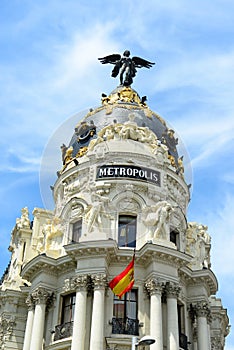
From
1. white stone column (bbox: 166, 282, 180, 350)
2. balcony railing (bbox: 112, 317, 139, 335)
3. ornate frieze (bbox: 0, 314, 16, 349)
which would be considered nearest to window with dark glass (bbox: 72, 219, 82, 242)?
balcony railing (bbox: 112, 317, 139, 335)

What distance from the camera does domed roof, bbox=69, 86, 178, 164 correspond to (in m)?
38.7

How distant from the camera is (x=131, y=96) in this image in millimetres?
42625

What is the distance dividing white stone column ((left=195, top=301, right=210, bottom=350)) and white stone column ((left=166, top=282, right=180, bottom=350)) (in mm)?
2821

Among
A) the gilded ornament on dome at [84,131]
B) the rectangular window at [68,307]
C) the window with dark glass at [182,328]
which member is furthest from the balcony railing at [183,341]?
the gilded ornament on dome at [84,131]

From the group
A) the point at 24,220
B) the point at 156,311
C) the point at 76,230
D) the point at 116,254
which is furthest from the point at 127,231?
the point at 24,220

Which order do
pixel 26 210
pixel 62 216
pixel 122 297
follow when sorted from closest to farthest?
1. pixel 122 297
2. pixel 62 216
3. pixel 26 210

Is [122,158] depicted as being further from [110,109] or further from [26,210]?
[26,210]

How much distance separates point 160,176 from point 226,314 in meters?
14.7

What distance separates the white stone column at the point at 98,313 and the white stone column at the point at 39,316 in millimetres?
3770

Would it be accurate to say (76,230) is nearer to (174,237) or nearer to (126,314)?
(174,237)

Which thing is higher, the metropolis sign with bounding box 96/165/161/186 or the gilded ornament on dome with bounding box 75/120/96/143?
the gilded ornament on dome with bounding box 75/120/96/143

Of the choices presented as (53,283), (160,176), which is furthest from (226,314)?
(53,283)

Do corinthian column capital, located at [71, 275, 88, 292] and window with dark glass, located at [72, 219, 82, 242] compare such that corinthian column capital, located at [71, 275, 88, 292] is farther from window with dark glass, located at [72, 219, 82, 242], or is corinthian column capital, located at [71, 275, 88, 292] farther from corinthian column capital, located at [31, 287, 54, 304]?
window with dark glass, located at [72, 219, 82, 242]

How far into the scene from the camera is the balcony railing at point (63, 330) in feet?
97.4
